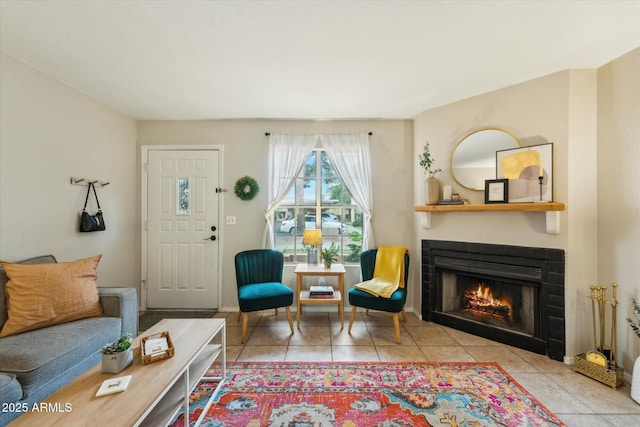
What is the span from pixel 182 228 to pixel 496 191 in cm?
362

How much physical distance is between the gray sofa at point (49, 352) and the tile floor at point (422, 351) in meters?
0.99

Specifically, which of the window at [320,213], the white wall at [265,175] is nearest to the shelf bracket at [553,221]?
the white wall at [265,175]

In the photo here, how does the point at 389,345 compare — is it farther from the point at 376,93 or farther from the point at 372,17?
the point at 372,17

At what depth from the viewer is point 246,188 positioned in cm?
338

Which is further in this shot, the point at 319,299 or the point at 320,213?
the point at 320,213

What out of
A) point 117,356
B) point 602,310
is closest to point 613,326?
point 602,310

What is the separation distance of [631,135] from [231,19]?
3.00 meters

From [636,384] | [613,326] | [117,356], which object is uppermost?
[117,356]

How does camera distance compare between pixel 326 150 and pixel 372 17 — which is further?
pixel 326 150

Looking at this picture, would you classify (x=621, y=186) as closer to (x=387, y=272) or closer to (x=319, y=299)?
(x=387, y=272)

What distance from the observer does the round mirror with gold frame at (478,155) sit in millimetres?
2582

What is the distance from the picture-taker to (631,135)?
6.51ft

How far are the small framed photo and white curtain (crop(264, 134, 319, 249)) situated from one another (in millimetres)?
2005

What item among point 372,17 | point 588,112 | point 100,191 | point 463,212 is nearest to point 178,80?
point 100,191
